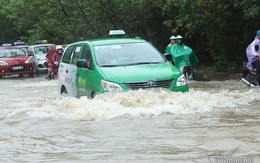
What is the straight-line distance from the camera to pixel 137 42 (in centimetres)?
1038

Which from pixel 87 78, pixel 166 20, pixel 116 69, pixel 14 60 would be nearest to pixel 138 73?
pixel 116 69

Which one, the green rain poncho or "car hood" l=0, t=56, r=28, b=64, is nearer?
the green rain poncho

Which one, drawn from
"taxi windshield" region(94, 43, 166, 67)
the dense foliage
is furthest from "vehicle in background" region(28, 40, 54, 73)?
"taxi windshield" region(94, 43, 166, 67)

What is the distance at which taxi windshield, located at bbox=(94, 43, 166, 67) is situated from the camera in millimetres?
9555

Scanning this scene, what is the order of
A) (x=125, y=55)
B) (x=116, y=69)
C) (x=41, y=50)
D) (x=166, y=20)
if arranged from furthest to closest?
(x=41, y=50) < (x=166, y=20) < (x=125, y=55) < (x=116, y=69)

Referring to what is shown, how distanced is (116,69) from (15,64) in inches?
630

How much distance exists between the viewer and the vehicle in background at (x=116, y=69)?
8.73 meters

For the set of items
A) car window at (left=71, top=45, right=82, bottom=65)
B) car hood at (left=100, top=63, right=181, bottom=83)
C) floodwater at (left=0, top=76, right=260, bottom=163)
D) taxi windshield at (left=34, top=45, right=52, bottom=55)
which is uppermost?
car window at (left=71, top=45, right=82, bottom=65)

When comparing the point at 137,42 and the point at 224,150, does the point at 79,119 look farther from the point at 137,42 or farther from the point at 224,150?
the point at 224,150

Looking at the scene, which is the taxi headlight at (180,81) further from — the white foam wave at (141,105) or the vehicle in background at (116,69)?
the white foam wave at (141,105)

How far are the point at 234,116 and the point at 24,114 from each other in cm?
405

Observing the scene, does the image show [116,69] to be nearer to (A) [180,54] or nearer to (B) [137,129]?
(B) [137,129]

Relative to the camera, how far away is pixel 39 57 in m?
25.2

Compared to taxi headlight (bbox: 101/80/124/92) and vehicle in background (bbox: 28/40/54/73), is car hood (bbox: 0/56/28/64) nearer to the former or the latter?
vehicle in background (bbox: 28/40/54/73)
